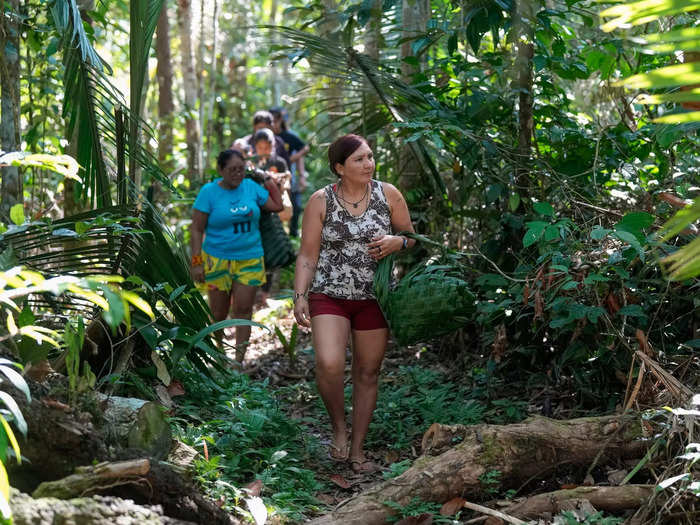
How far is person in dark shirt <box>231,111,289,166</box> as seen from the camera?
29.8 feet

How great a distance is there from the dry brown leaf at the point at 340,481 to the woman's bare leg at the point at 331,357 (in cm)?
33

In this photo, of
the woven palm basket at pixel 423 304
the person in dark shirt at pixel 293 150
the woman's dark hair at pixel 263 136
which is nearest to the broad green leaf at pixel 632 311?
the woven palm basket at pixel 423 304

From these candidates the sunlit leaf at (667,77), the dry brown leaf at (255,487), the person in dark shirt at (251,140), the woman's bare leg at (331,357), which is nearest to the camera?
the sunlit leaf at (667,77)

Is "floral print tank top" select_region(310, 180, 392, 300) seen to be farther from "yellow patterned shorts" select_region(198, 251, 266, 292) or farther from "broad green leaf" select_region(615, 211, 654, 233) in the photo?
"yellow patterned shorts" select_region(198, 251, 266, 292)

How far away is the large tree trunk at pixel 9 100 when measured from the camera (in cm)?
499

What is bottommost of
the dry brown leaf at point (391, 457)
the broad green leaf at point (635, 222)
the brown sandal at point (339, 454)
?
the dry brown leaf at point (391, 457)

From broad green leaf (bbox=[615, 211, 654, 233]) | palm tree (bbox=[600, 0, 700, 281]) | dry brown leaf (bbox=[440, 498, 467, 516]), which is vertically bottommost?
dry brown leaf (bbox=[440, 498, 467, 516])

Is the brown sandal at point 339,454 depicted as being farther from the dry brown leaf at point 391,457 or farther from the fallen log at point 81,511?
the fallen log at point 81,511

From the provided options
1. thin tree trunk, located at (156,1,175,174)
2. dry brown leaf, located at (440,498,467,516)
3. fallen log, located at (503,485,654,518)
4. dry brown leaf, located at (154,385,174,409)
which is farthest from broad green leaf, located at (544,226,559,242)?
thin tree trunk, located at (156,1,175,174)

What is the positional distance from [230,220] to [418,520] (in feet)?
12.5

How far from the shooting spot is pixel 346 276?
16.0 feet

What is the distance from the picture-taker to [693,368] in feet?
14.1

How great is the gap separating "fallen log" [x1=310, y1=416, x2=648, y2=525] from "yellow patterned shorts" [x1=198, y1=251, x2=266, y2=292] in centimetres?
321

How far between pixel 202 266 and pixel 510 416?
9.97 ft
